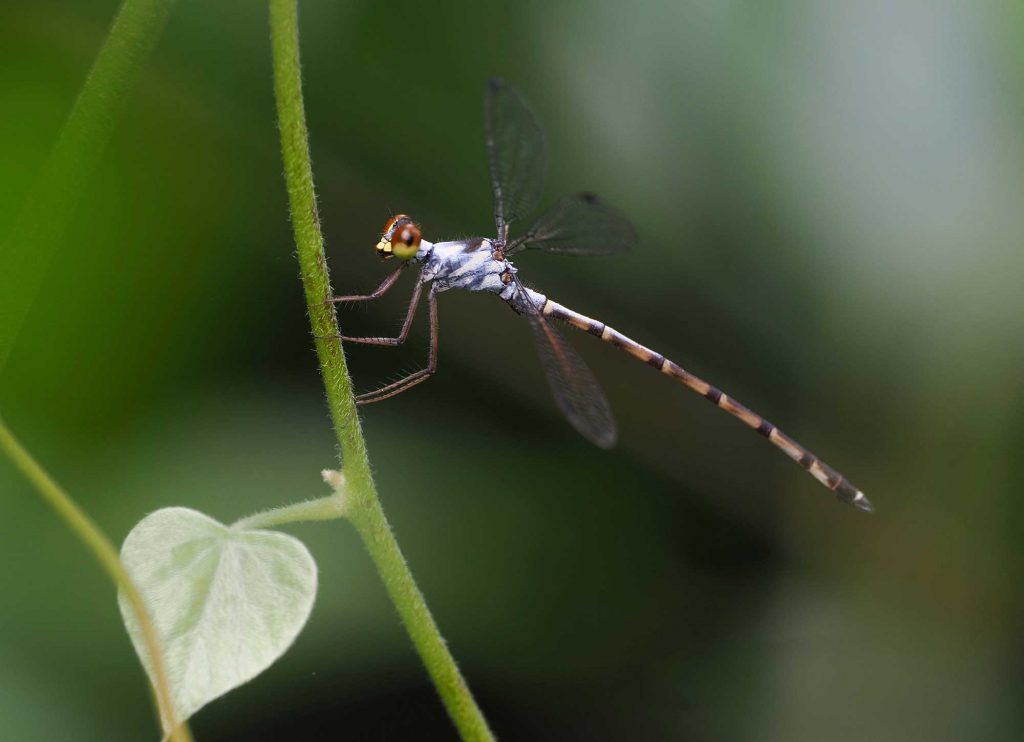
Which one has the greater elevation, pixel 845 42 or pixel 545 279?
pixel 845 42

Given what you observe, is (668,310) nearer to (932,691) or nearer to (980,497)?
(980,497)

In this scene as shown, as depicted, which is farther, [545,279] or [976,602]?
[545,279]

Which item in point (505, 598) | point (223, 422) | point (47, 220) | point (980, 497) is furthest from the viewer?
point (980, 497)

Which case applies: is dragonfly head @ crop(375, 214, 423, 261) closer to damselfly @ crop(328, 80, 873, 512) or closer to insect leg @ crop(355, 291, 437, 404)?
damselfly @ crop(328, 80, 873, 512)

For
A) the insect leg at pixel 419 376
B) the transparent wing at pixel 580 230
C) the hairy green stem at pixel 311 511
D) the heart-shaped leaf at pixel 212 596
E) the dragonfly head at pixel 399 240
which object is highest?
the transparent wing at pixel 580 230

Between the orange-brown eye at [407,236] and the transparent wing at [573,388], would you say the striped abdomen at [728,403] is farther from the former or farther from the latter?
the orange-brown eye at [407,236]

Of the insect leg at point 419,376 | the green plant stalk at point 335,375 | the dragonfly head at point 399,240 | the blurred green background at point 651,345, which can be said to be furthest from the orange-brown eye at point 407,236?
the green plant stalk at point 335,375

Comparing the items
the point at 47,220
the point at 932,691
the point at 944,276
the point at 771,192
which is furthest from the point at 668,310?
the point at 47,220
